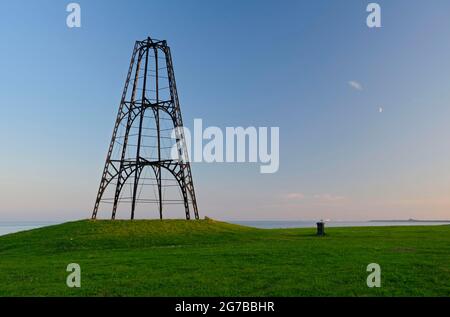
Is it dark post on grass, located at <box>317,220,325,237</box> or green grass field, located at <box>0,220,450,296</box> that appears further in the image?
dark post on grass, located at <box>317,220,325,237</box>

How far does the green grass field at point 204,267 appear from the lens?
1809 centimetres

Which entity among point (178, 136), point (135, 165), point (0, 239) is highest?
point (178, 136)

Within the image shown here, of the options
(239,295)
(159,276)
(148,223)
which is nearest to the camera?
(239,295)

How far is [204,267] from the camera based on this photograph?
23.2m

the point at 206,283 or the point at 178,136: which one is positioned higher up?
the point at 178,136

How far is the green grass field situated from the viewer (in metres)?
18.1

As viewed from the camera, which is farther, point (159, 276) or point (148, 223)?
point (148, 223)

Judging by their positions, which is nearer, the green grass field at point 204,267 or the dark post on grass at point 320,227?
the green grass field at point 204,267

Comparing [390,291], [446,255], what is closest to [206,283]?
[390,291]

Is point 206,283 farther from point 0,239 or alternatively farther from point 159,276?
point 0,239

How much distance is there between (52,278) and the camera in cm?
2138

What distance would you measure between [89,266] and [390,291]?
16.0 metres

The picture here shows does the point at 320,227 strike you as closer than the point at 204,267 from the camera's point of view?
No
